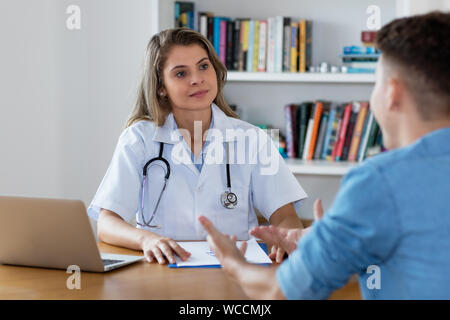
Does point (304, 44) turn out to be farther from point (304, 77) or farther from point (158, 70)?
point (158, 70)

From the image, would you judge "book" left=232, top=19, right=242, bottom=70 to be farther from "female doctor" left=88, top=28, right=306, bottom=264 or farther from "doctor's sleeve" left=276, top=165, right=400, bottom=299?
"doctor's sleeve" left=276, top=165, right=400, bottom=299

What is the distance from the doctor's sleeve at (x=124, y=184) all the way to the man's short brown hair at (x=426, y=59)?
114cm

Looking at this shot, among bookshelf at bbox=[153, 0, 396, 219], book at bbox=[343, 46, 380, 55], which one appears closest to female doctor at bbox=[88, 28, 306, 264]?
bookshelf at bbox=[153, 0, 396, 219]

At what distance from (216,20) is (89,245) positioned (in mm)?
A: 1959

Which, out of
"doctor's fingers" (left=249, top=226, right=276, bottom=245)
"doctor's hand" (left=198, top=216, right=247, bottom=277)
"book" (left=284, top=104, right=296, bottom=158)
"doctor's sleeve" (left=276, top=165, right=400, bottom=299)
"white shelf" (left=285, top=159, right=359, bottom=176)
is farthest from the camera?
"book" (left=284, top=104, right=296, bottom=158)

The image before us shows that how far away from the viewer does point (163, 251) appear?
147 centimetres

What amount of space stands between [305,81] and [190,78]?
105 cm

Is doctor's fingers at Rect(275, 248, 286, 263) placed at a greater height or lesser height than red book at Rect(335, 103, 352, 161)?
lesser

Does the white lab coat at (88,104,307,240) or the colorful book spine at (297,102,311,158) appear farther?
the colorful book spine at (297,102,311,158)

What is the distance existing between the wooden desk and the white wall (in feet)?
5.30

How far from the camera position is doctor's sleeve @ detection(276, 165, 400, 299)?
2.85ft

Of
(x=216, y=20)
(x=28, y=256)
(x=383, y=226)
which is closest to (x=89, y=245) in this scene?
(x=28, y=256)


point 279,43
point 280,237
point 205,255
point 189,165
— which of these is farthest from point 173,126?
point 279,43

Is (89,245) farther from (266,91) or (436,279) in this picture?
(266,91)
